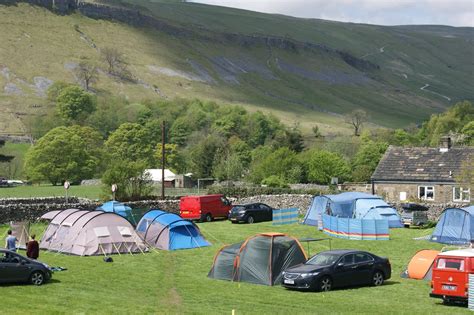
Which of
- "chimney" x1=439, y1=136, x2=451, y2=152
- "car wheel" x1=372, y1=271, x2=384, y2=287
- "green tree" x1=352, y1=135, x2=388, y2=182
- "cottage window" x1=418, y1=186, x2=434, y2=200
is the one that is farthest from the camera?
"green tree" x1=352, y1=135, x2=388, y2=182

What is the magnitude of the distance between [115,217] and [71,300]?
13.0 metres

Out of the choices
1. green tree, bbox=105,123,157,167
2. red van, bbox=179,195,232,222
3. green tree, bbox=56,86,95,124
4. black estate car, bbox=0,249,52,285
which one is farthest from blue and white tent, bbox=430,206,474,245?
green tree, bbox=56,86,95,124

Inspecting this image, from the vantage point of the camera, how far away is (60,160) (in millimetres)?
104312

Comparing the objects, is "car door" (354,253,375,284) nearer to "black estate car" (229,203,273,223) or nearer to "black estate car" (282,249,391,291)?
"black estate car" (282,249,391,291)

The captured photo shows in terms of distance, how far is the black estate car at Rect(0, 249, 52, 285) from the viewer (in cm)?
2570

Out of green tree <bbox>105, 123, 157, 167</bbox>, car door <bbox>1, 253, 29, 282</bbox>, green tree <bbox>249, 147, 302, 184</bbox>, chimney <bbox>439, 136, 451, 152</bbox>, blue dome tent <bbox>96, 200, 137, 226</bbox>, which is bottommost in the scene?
car door <bbox>1, 253, 29, 282</bbox>

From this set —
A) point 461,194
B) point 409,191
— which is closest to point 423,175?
point 409,191

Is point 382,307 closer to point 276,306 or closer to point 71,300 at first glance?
point 276,306

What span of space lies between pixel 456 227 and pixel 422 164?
2155 cm

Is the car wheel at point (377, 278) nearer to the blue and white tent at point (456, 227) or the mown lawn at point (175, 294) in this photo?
the mown lawn at point (175, 294)

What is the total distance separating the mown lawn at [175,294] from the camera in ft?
74.7

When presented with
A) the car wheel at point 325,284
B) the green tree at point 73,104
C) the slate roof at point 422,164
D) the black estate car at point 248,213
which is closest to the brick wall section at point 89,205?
the slate roof at point 422,164

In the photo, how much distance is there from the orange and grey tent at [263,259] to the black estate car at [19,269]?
6807 mm

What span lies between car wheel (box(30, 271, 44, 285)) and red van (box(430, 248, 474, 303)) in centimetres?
1355
